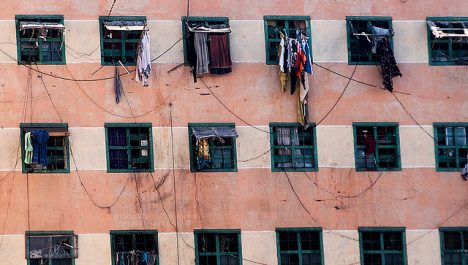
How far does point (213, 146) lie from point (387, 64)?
15.7 ft

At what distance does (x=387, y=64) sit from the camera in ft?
121

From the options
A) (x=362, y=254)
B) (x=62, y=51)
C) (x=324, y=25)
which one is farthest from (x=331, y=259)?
(x=62, y=51)

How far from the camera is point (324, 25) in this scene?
37.1 metres

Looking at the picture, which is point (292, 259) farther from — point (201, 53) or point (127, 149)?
point (201, 53)

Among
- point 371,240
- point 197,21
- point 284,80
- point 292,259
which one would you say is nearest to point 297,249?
point 292,259

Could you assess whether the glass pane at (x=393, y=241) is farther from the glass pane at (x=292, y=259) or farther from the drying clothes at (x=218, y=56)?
the drying clothes at (x=218, y=56)

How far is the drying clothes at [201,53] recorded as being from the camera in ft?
118

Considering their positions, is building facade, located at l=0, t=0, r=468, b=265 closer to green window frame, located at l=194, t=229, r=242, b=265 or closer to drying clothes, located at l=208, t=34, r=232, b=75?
green window frame, located at l=194, t=229, r=242, b=265

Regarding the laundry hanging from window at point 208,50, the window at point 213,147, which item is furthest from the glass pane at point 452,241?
the laundry hanging from window at point 208,50

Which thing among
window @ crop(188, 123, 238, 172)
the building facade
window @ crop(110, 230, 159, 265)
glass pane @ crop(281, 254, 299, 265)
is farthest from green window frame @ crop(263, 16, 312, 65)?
window @ crop(110, 230, 159, 265)

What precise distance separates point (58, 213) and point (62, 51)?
3.90m

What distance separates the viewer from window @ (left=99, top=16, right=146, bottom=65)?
118ft

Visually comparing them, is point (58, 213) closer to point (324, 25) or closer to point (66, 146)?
point (66, 146)

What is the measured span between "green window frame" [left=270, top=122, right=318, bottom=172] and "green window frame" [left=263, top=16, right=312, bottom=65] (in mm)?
1665
